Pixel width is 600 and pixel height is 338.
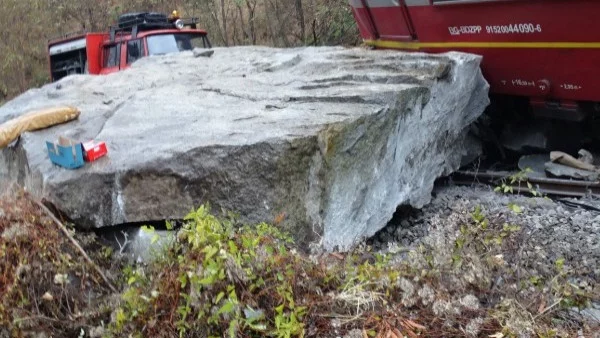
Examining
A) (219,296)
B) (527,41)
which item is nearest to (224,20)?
(527,41)

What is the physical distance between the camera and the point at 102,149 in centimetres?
389

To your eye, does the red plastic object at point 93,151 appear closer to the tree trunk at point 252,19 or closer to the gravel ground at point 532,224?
the gravel ground at point 532,224

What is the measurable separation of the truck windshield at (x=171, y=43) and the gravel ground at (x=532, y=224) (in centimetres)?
644

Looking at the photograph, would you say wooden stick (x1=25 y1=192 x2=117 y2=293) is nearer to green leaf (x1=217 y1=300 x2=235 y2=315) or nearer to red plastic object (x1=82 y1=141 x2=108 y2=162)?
red plastic object (x1=82 y1=141 x2=108 y2=162)

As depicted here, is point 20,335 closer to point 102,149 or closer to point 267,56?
point 102,149

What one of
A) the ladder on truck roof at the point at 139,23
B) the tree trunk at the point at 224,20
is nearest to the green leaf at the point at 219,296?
the ladder on truck roof at the point at 139,23

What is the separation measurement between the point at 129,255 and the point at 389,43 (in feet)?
18.9

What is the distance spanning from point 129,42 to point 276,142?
8050 millimetres

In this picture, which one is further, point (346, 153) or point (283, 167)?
point (346, 153)

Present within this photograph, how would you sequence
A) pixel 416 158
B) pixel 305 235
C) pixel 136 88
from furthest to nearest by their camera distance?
pixel 136 88 → pixel 416 158 → pixel 305 235

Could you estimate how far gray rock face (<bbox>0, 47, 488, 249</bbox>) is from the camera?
3.71 meters

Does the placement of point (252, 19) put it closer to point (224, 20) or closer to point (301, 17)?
point (224, 20)

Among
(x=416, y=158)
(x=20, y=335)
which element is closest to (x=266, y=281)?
(x=20, y=335)

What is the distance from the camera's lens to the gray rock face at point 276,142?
3.71 meters
